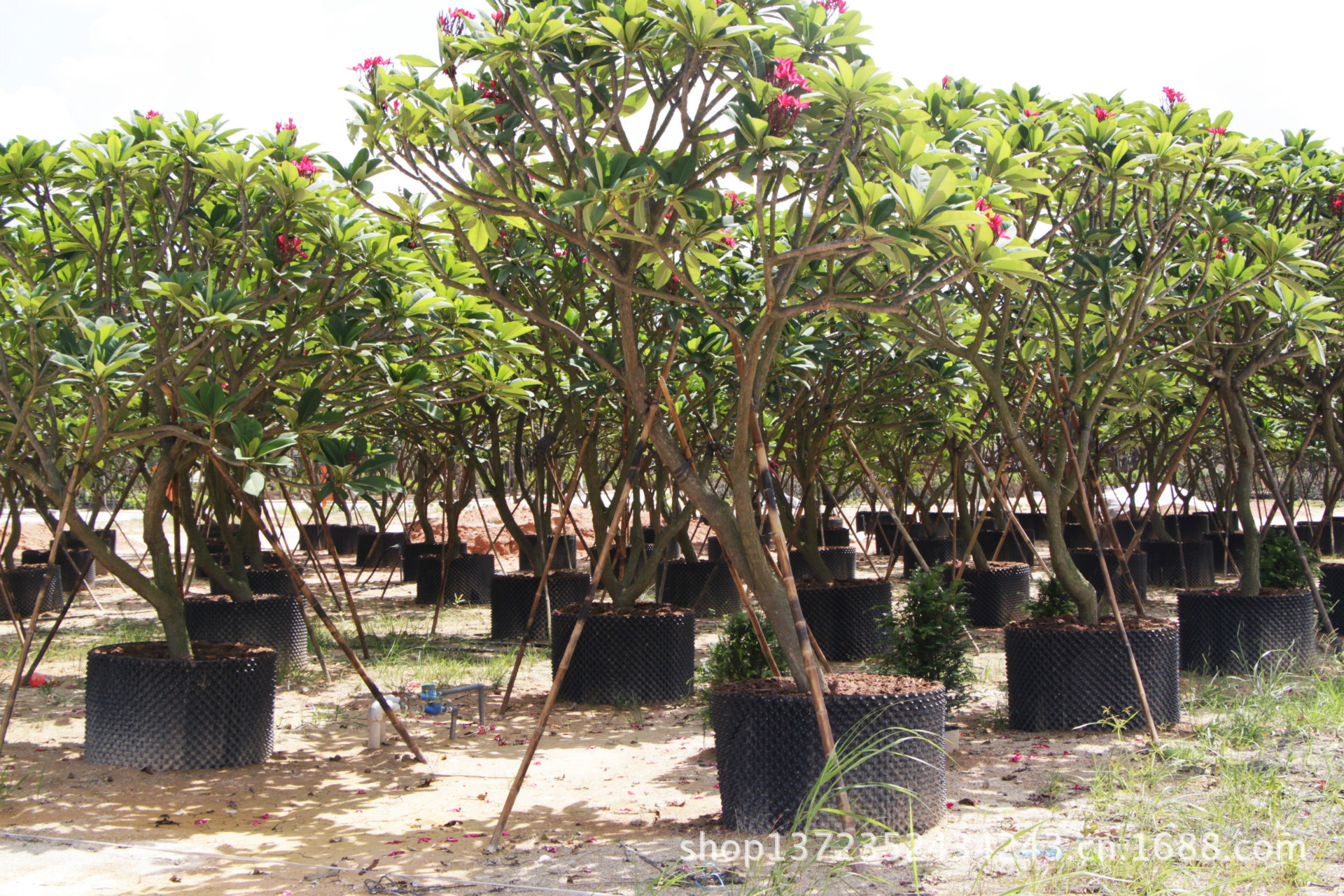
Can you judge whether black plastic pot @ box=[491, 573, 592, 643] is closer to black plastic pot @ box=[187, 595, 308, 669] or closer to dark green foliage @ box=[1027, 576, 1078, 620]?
black plastic pot @ box=[187, 595, 308, 669]

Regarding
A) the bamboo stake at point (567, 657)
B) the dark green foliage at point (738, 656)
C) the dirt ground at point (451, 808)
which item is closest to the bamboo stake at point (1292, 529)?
the dirt ground at point (451, 808)

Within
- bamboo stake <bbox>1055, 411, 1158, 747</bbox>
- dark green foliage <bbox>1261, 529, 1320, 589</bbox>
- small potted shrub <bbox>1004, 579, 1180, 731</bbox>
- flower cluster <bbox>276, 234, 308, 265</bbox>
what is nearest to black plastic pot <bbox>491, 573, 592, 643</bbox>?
small potted shrub <bbox>1004, 579, 1180, 731</bbox>

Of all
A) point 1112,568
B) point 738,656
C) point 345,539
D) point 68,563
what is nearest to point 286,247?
point 738,656

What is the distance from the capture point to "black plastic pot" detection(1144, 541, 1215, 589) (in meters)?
10.5

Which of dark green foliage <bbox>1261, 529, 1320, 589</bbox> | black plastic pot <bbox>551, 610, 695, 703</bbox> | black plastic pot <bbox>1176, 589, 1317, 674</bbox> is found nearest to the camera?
black plastic pot <bbox>551, 610, 695, 703</bbox>

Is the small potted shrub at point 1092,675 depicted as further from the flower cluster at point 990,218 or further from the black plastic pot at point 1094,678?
the flower cluster at point 990,218

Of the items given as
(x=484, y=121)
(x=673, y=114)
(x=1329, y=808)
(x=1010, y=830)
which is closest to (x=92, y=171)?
(x=484, y=121)

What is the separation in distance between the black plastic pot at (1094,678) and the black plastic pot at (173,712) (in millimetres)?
3229

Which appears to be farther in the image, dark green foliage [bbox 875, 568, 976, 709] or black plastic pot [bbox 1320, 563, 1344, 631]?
black plastic pot [bbox 1320, 563, 1344, 631]

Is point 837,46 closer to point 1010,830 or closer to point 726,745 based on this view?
point 726,745

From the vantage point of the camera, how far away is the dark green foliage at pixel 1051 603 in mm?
5535

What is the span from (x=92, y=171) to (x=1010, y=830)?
12.3ft

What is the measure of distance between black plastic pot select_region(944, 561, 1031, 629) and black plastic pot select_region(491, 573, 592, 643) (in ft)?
9.70

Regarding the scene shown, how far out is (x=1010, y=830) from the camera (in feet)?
10.5
